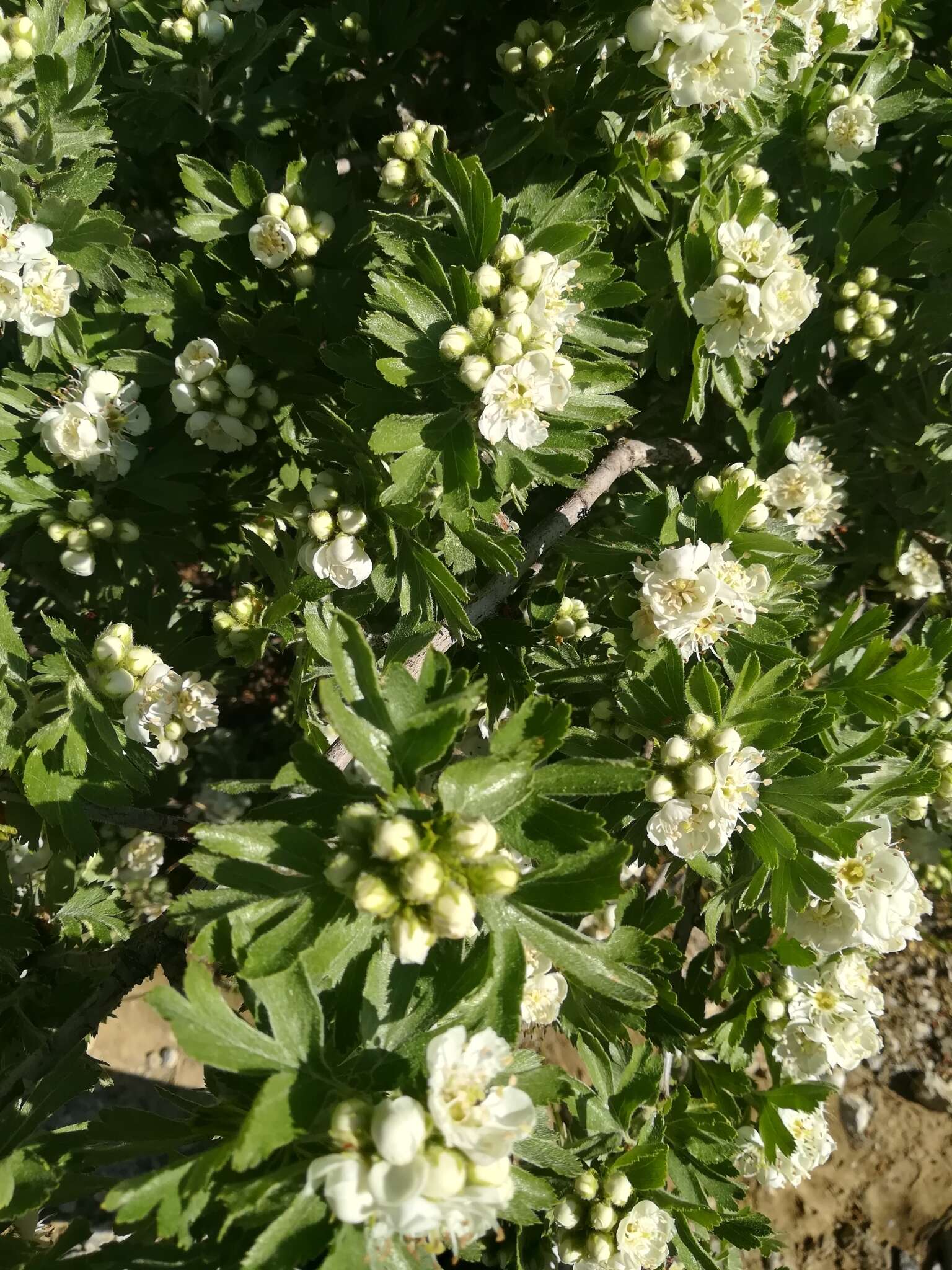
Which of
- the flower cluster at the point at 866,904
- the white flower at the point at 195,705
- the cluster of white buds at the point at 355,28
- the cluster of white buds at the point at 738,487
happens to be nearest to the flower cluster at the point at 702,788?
the flower cluster at the point at 866,904

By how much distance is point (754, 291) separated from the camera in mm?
2799

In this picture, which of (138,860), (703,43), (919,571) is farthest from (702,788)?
(138,860)

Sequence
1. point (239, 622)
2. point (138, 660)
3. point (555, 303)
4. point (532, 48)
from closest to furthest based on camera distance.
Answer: point (555, 303), point (532, 48), point (138, 660), point (239, 622)

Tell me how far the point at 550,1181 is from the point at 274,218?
3.33 metres

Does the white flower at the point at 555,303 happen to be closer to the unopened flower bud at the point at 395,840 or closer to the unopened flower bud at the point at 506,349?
the unopened flower bud at the point at 506,349

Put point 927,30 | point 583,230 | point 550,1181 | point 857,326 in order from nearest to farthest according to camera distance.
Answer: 1. point 583,230
2. point 550,1181
3. point 857,326
4. point 927,30

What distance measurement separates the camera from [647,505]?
9.05 ft

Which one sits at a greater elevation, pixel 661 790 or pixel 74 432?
pixel 74 432

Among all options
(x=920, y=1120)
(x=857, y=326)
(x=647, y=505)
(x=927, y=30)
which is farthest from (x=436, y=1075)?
(x=920, y=1120)

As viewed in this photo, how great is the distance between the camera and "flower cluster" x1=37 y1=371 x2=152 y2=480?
3102 millimetres

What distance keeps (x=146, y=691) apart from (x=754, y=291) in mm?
2457

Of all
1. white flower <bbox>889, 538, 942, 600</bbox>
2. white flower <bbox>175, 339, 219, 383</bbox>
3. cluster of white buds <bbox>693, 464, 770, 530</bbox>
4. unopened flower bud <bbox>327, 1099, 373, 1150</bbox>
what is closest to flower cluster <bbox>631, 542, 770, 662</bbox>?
cluster of white buds <bbox>693, 464, 770, 530</bbox>

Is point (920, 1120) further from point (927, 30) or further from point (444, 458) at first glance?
point (927, 30)

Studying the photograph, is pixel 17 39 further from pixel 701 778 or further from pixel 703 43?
pixel 701 778
